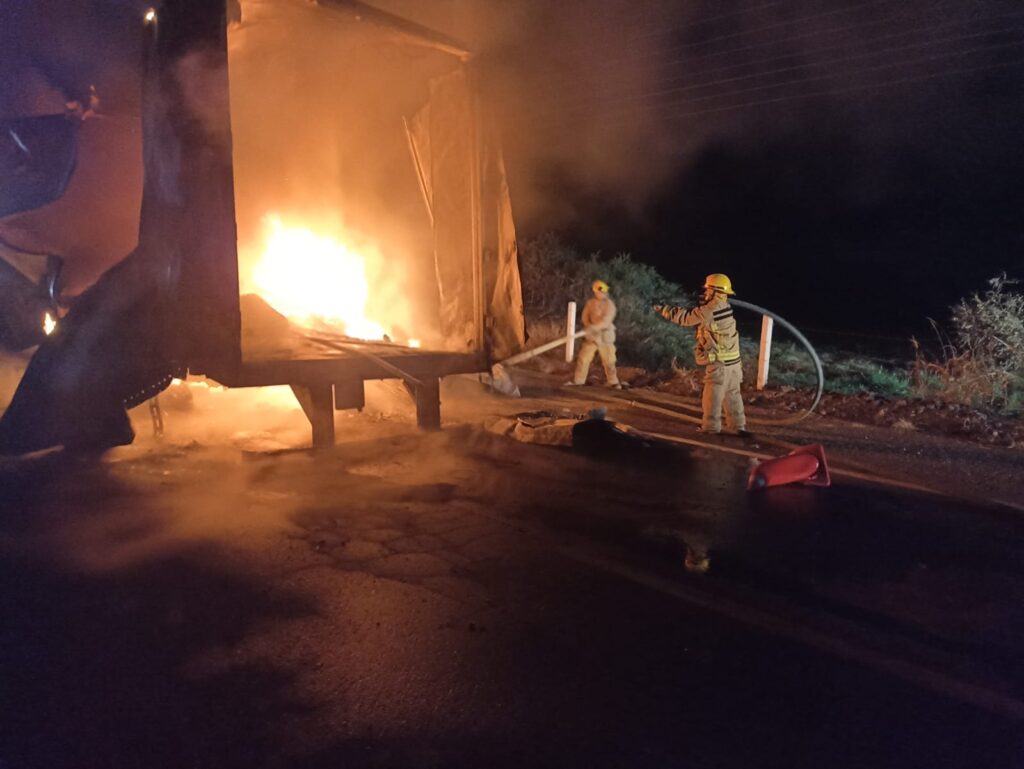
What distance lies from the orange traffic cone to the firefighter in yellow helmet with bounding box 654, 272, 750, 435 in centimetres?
164

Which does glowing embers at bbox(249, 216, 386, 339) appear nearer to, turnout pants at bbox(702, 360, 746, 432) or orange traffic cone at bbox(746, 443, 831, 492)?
turnout pants at bbox(702, 360, 746, 432)

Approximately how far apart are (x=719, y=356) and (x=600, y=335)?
3.17 meters

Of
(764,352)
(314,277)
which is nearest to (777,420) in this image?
(764,352)

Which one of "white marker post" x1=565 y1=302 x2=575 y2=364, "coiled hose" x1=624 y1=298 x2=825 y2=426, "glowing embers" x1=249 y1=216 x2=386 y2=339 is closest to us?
"coiled hose" x1=624 y1=298 x2=825 y2=426

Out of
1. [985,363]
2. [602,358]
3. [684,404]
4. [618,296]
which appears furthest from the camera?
[618,296]

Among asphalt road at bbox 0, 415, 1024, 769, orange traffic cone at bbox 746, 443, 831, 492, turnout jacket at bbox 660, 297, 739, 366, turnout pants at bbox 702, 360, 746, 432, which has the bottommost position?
asphalt road at bbox 0, 415, 1024, 769

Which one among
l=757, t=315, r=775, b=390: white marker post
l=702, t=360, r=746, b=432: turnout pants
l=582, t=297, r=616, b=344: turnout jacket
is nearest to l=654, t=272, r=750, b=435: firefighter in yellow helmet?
l=702, t=360, r=746, b=432: turnout pants

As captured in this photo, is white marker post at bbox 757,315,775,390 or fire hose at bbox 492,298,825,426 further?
white marker post at bbox 757,315,775,390

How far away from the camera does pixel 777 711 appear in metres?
2.88

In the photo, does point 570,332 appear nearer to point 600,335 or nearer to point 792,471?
point 600,335

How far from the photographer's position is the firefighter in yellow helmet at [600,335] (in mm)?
10477

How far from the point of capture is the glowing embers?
8.88 m

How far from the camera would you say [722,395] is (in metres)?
7.53

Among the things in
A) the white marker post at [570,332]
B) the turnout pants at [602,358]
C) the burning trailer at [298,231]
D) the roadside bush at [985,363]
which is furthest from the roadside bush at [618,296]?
the burning trailer at [298,231]
